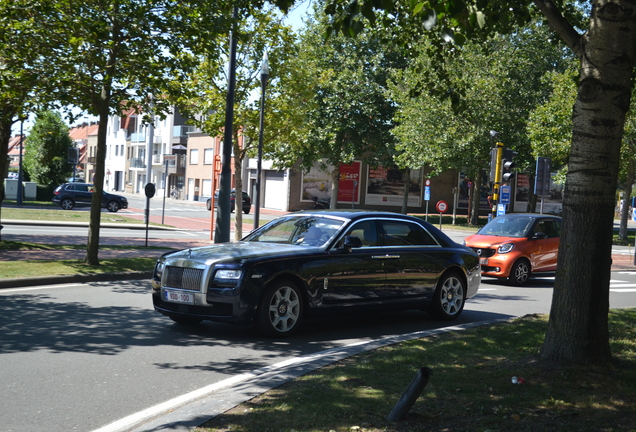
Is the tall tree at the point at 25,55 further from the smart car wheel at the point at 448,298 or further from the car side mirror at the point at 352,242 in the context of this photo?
the smart car wheel at the point at 448,298

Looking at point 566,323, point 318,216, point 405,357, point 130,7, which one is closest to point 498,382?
point 566,323

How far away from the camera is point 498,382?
18.9 feet

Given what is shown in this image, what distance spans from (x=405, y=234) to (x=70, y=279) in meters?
6.44

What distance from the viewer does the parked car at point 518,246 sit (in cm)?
1595

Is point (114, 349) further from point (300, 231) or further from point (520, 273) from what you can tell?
point (520, 273)

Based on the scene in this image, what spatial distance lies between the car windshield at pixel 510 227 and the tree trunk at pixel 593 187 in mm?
10743

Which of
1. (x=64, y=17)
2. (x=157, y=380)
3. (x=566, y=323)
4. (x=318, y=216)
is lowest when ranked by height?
(x=157, y=380)

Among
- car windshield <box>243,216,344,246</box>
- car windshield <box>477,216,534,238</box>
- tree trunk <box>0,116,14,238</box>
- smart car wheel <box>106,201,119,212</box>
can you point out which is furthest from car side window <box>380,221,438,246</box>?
smart car wheel <box>106,201,119,212</box>

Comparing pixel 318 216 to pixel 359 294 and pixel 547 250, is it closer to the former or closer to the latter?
pixel 359 294

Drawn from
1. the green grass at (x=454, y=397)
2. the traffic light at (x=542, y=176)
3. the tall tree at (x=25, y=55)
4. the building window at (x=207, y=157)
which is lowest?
the green grass at (x=454, y=397)

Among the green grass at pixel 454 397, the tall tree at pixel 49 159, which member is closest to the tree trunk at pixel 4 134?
the green grass at pixel 454 397

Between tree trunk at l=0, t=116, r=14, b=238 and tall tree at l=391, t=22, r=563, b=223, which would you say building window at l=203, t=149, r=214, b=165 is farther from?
tree trunk at l=0, t=116, r=14, b=238

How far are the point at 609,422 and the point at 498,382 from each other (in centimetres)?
113

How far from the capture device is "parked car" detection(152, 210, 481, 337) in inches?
317
